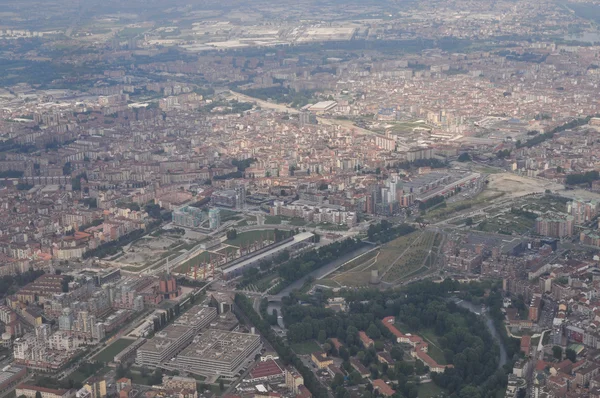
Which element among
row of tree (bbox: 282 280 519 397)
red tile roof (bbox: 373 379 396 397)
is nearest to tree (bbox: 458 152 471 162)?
row of tree (bbox: 282 280 519 397)

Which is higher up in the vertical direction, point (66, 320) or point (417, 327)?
point (66, 320)

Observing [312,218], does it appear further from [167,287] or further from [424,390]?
[424,390]

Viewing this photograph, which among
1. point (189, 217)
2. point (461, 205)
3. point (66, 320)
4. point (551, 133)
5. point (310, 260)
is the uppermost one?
point (66, 320)

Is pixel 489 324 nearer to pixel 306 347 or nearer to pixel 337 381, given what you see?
pixel 306 347

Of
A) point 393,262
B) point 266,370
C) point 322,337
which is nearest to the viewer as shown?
point 266,370

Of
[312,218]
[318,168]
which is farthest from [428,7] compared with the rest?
[312,218]

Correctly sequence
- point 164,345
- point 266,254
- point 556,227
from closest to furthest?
point 164,345
point 266,254
point 556,227

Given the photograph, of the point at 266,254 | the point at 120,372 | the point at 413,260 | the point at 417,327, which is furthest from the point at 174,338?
the point at 413,260
